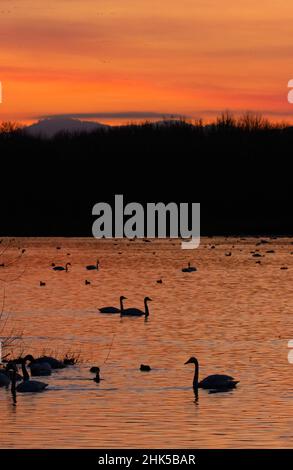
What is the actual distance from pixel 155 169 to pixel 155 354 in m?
98.5

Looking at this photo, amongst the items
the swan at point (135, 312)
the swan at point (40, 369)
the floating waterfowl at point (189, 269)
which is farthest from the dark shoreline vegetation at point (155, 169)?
the swan at point (40, 369)

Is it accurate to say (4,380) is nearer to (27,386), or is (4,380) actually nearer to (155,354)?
(27,386)

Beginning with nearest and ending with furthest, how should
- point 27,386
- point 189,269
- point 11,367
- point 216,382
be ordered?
1. point 27,386
2. point 11,367
3. point 216,382
4. point 189,269

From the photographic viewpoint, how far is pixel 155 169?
417ft

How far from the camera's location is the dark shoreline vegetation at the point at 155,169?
120 meters

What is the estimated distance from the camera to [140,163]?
128000 mm

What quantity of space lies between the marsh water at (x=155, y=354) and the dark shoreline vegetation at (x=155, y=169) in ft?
189

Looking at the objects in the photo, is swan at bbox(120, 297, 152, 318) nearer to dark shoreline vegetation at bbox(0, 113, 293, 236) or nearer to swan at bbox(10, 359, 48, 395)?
swan at bbox(10, 359, 48, 395)

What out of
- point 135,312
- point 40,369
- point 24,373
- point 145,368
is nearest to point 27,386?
point 24,373

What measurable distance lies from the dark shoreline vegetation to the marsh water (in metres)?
57.8

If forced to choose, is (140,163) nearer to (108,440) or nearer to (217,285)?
(217,285)

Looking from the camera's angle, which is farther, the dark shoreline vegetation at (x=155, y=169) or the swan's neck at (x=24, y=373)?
the dark shoreline vegetation at (x=155, y=169)

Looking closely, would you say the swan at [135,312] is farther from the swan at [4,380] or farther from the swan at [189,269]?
the swan at [189,269]

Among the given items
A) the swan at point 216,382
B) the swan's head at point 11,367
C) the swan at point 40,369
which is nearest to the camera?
the swan's head at point 11,367
